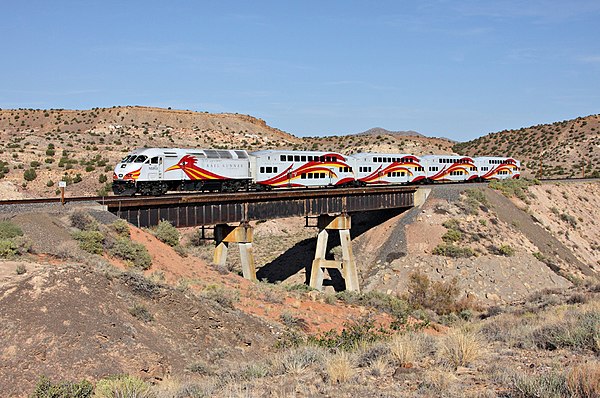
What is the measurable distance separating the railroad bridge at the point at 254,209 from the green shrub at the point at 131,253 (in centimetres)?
434

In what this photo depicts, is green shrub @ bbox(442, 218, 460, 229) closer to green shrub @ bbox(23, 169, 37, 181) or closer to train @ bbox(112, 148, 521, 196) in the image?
train @ bbox(112, 148, 521, 196)

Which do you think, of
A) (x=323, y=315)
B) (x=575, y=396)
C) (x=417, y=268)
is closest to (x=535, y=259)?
(x=417, y=268)

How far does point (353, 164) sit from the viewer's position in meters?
53.4

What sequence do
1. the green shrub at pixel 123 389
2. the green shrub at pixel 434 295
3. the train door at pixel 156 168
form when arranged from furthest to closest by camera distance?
the green shrub at pixel 434 295 < the train door at pixel 156 168 < the green shrub at pixel 123 389

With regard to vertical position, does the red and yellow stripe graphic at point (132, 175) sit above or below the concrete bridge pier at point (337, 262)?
above

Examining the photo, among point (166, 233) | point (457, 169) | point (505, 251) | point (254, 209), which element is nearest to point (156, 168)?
point (254, 209)

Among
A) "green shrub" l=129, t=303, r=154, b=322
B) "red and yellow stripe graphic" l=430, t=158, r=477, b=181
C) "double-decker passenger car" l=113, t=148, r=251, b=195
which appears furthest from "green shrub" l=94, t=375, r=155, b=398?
"red and yellow stripe graphic" l=430, t=158, r=477, b=181

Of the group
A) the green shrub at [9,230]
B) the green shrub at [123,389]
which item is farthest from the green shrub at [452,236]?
the green shrub at [123,389]

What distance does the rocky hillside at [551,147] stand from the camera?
113562 mm

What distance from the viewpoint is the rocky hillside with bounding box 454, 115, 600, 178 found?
113562 mm

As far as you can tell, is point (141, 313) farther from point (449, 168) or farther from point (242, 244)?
point (449, 168)

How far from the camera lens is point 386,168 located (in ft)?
188

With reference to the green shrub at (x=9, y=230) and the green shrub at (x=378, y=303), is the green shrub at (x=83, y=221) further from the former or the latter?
the green shrub at (x=378, y=303)

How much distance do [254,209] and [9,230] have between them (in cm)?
1647
